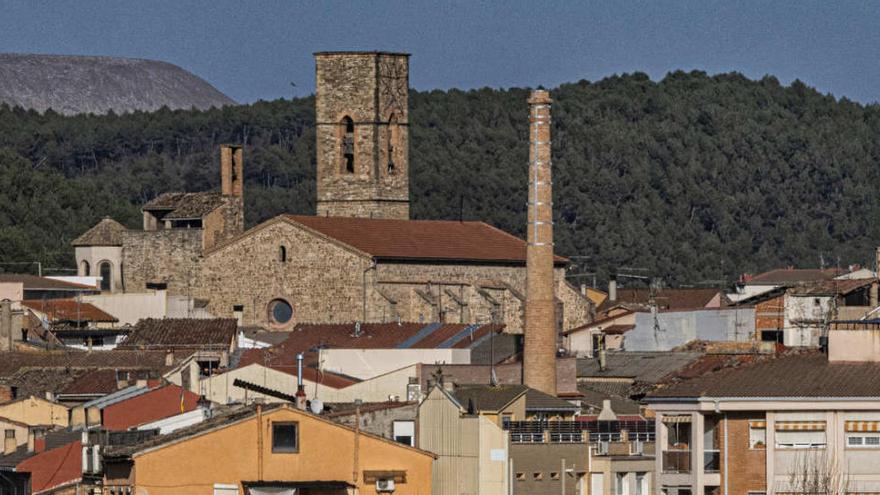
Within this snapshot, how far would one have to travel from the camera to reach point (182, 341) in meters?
66.4

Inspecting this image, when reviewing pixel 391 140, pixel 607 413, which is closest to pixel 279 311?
pixel 391 140

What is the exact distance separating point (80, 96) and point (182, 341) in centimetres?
11199

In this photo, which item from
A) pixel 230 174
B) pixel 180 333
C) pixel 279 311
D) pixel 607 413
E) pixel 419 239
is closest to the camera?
pixel 607 413

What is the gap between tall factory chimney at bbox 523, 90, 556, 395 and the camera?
57438 millimetres

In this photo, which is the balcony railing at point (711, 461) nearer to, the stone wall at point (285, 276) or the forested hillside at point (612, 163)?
the stone wall at point (285, 276)

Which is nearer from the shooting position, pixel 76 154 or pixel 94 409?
pixel 94 409

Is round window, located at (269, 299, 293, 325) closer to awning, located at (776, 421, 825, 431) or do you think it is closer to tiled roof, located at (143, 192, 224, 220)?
tiled roof, located at (143, 192, 224, 220)

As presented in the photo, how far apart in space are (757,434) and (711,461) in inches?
30.3

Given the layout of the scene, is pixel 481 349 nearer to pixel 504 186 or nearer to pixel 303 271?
pixel 303 271

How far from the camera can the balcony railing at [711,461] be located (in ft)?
109

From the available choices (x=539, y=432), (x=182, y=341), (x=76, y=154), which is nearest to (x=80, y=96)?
(x=76, y=154)

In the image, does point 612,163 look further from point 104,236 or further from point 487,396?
point 487,396

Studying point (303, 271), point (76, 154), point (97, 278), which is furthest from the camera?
point (76, 154)

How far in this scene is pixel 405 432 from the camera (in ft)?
126
